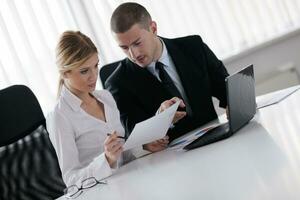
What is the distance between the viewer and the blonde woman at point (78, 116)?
76.6 inches

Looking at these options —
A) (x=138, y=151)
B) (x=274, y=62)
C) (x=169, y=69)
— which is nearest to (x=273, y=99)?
(x=169, y=69)

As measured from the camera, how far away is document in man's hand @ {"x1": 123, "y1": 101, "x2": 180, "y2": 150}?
67.3 inches

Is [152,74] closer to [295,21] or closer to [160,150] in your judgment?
[160,150]

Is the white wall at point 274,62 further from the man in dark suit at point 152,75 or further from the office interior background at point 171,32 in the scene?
the man in dark suit at point 152,75

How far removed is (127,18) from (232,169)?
1.17 meters

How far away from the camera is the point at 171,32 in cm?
354

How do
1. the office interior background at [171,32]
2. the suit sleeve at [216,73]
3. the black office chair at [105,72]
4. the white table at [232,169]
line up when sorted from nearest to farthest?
the white table at [232,169] < the suit sleeve at [216,73] < the black office chair at [105,72] < the office interior background at [171,32]

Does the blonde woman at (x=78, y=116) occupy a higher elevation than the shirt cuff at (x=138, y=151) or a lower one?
higher

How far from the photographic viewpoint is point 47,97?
3.16 m

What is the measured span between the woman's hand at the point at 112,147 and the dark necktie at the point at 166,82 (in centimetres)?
55

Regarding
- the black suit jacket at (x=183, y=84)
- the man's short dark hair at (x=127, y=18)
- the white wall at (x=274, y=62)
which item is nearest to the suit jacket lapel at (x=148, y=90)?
the black suit jacket at (x=183, y=84)

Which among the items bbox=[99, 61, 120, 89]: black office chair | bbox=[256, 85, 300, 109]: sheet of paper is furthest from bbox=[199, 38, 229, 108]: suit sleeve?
bbox=[99, 61, 120, 89]: black office chair

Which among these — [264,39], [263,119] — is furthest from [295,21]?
[263,119]

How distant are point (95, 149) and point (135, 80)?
404 mm
